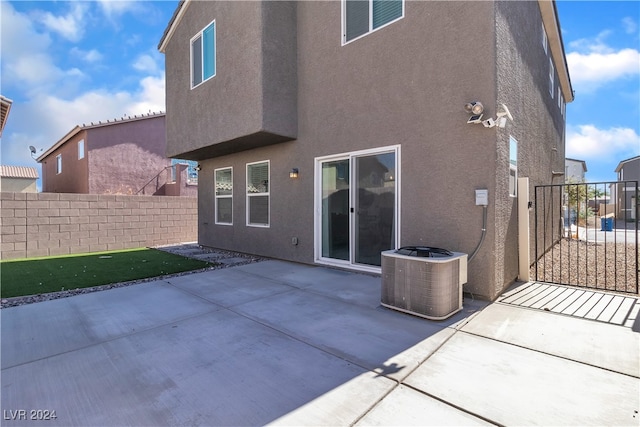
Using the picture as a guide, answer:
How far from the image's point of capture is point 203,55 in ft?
27.7

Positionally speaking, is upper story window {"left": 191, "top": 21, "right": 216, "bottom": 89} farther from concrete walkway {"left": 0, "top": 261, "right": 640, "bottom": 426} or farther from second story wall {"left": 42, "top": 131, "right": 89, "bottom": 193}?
second story wall {"left": 42, "top": 131, "right": 89, "bottom": 193}

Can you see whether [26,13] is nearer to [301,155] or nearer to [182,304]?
[301,155]

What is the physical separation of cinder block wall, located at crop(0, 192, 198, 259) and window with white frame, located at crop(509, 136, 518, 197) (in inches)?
447

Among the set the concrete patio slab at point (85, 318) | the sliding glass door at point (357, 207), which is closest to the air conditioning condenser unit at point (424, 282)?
the sliding glass door at point (357, 207)

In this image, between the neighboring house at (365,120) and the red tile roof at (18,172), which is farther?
the red tile roof at (18,172)

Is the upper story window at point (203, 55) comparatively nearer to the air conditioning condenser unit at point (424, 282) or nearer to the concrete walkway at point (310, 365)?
the concrete walkway at point (310, 365)

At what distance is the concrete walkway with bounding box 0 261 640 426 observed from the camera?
2.10m

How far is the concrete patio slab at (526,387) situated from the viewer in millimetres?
2043

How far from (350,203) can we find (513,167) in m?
2.96

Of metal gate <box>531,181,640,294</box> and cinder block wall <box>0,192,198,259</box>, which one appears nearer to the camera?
metal gate <box>531,181,640,294</box>

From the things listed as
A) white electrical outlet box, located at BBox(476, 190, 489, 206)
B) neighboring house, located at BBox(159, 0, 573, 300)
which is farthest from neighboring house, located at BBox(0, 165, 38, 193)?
white electrical outlet box, located at BBox(476, 190, 489, 206)

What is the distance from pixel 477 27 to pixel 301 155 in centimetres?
404

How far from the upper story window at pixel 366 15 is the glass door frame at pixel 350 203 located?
2314 millimetres

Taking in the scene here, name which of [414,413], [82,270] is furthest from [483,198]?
[82,270]
